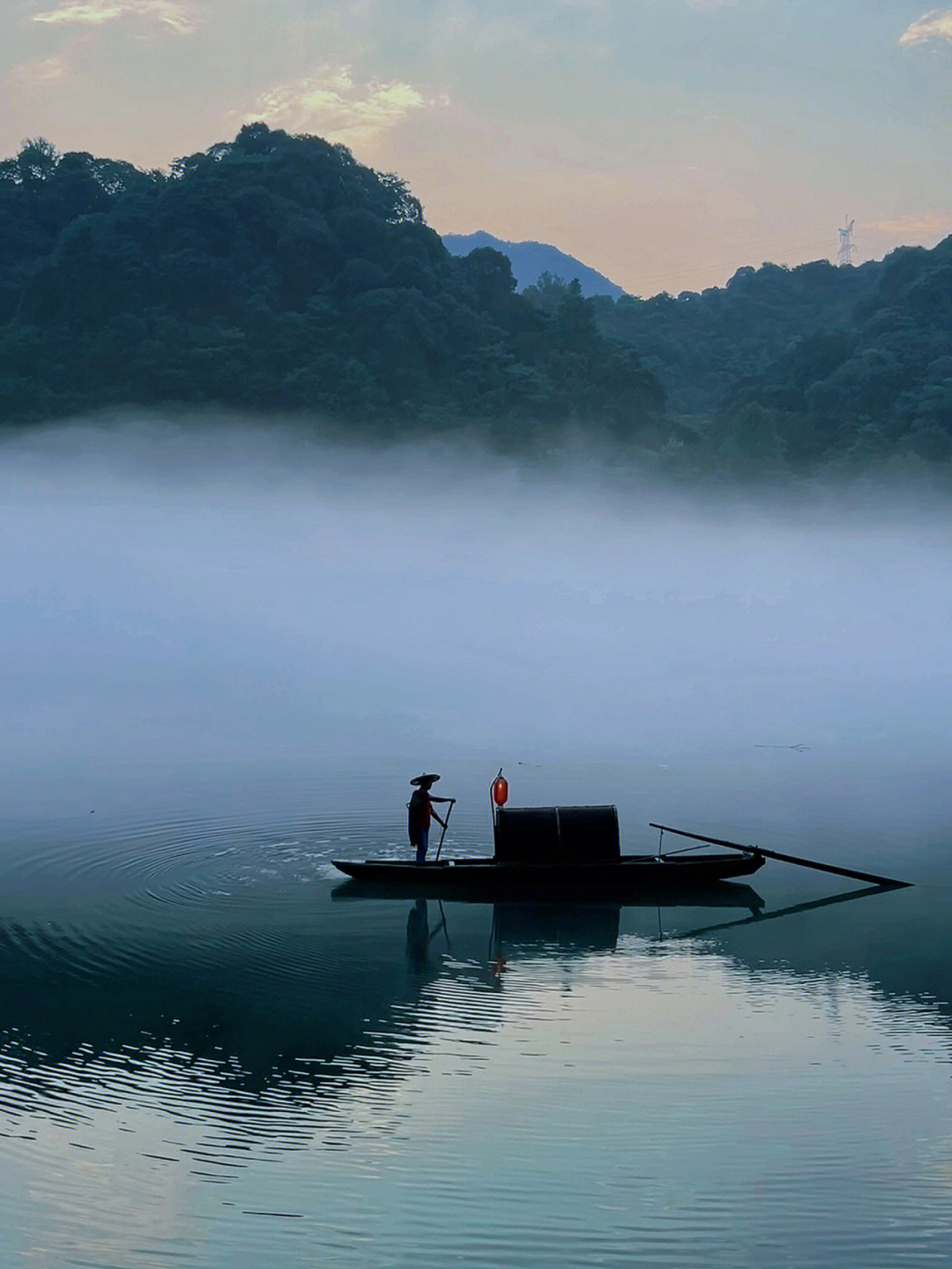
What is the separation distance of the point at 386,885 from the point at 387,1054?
1079cm

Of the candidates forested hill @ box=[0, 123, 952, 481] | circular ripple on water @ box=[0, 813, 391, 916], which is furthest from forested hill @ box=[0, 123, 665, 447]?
circular ripple on water @ box=[0, 813, 391, 916]

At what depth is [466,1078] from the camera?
19.0m

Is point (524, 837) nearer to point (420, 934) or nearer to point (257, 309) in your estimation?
point (420, 934)

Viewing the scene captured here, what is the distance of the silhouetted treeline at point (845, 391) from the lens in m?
159

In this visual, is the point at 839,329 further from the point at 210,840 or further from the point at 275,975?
the point at 275,975

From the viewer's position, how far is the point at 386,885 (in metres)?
30.7

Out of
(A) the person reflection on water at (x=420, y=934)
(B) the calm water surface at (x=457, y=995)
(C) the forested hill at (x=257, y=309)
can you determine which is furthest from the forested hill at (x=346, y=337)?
(A) the person reflection on water at (x=420, y=934)

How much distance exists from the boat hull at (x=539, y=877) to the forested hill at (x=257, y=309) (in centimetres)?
12095

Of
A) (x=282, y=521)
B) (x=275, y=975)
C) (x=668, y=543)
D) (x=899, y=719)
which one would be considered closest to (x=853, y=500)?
(x=668, y=543)

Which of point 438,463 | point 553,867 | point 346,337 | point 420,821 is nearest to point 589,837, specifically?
point 553,867

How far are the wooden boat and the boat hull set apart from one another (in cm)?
2

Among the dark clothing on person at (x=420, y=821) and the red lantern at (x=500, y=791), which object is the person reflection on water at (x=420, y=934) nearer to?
the dark clothing on person at (x=420, y=821)

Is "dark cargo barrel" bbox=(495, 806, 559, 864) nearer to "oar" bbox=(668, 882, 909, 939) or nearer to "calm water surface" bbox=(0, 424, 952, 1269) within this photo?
"calm water surface" bbox=(0, 424, 952, 1269)

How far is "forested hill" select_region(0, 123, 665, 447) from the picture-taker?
145 meters
